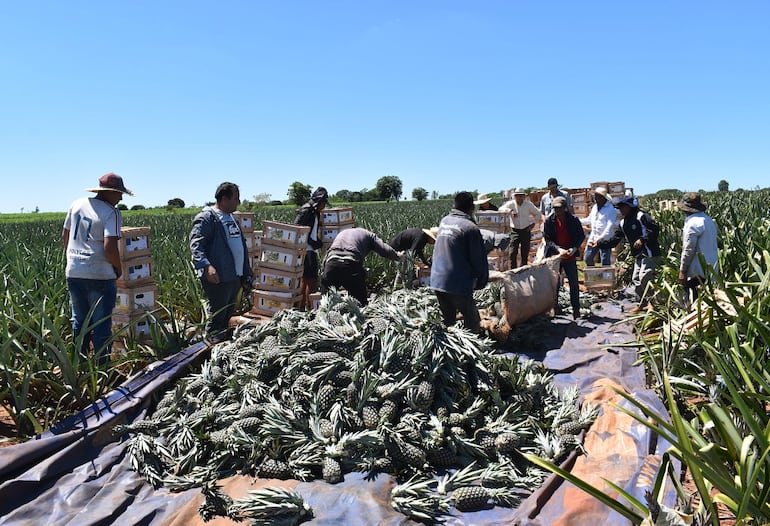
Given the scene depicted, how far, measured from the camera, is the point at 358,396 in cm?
347

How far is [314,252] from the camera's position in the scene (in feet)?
21.7

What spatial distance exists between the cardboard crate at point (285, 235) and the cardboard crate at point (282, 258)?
2.8 inches

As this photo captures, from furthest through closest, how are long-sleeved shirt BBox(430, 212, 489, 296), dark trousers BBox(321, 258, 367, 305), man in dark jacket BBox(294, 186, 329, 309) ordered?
man in dark jacket BBox(294, 186, 329, 309) < dark trousers BBox(321, 258, 367, 305) < long-sleeved shirt BBox(430, 212, 489, 296)

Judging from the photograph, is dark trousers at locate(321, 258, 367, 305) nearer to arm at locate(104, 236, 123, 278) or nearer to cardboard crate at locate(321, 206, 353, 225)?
cardboard crate at locate(321, 206, 353, 225)

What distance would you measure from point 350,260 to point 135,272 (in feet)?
7.11

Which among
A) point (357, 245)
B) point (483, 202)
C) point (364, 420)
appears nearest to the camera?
point (364, 420)

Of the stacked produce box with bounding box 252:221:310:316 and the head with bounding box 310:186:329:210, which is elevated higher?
the head with bounding box 310:186:329:210

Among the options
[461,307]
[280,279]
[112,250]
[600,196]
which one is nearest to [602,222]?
[600,196]

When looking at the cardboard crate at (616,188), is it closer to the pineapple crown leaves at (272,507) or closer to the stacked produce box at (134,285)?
the stacked produce box at (134,285)

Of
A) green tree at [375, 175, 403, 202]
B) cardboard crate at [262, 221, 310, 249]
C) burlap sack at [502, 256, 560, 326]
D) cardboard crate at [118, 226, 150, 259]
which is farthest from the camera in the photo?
green tree at [375, 175, 403, 202]

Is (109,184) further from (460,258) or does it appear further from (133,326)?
(460,258)

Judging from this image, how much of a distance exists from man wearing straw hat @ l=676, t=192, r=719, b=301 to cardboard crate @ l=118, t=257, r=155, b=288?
542cm

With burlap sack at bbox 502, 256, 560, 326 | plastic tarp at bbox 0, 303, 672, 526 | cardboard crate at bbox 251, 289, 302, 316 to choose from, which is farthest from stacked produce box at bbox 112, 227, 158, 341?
burlap sack at bbox 502, 256, 560, 326

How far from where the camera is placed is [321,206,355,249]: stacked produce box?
6938 millimetres
